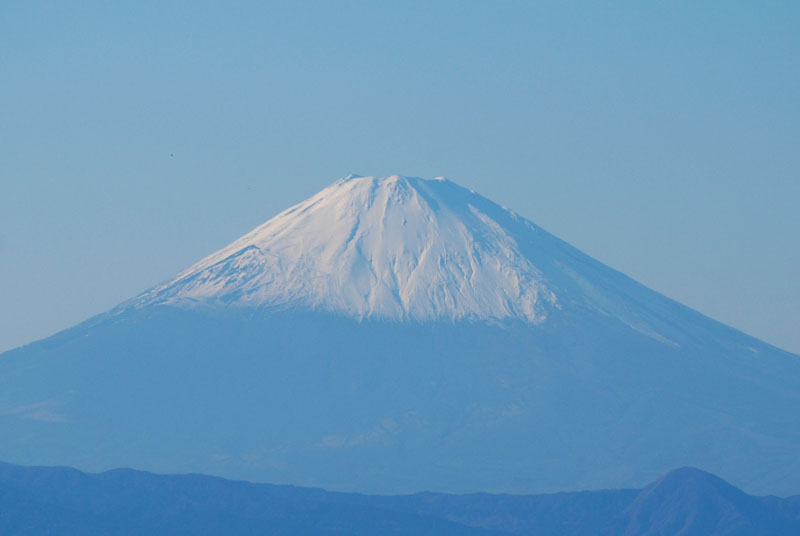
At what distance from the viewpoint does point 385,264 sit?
130 metres

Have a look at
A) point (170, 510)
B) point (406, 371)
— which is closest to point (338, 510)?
point (170, 510)

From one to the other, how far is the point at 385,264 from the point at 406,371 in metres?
8.85

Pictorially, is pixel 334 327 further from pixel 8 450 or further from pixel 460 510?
pixel 460 510

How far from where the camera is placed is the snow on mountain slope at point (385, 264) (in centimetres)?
12812

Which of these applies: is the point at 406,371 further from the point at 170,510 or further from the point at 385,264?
the point at 170,510

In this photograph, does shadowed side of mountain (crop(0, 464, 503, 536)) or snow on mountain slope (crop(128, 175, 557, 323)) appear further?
snow on mountain slope (crop(128, 175, 557, 323))

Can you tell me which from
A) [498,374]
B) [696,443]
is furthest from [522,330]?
[696,443]

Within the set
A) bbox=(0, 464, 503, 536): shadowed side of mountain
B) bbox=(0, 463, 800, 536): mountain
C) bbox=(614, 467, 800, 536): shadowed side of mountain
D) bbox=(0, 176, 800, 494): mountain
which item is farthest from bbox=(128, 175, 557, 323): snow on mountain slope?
bbox=(0, 464, 503, 536): shadowed side of mountain

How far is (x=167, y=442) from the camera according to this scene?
118m

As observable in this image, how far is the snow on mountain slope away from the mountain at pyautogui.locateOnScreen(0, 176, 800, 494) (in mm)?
147

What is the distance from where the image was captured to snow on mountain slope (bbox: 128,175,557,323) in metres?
128

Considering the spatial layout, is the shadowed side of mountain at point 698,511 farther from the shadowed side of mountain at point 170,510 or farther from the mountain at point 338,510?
the shadowed side of mountain at point 170,510

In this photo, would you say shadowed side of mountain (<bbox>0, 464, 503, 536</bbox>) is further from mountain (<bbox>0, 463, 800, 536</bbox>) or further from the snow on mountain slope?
the snow on mountain slope

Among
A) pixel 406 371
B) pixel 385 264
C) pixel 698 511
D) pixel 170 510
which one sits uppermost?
pixel 385 264
